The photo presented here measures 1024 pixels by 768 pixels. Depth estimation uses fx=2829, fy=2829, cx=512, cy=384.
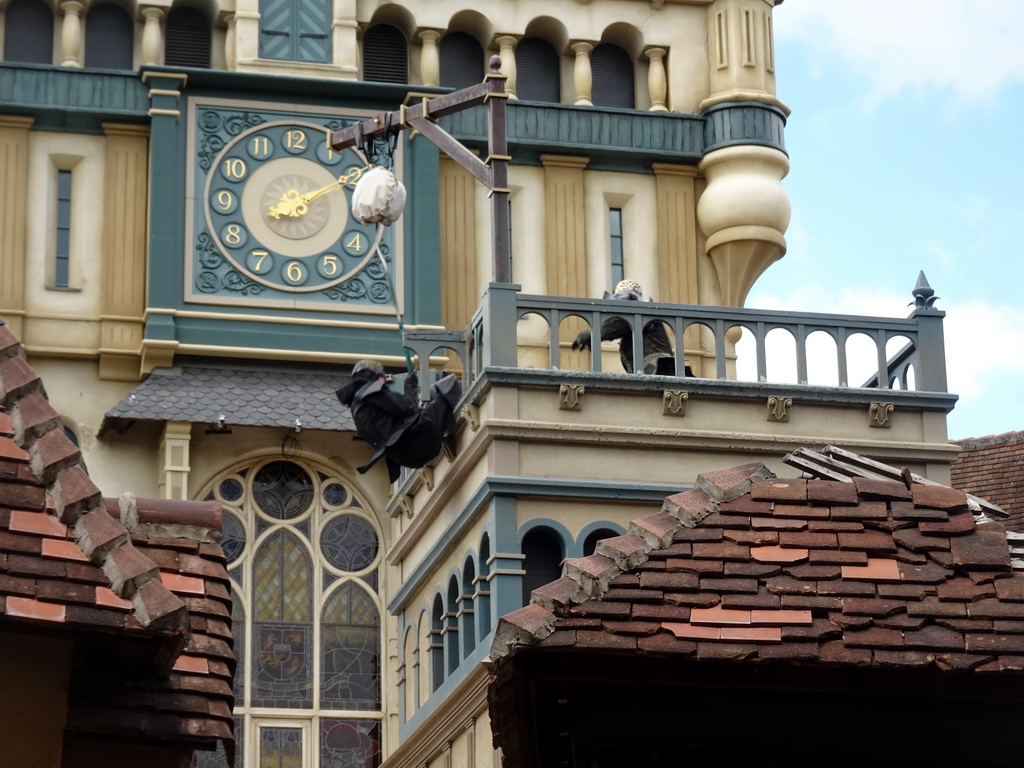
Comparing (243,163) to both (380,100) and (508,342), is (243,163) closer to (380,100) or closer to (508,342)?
(380,100)

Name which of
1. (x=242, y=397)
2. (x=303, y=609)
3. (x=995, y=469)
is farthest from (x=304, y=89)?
(x=995, y=469)

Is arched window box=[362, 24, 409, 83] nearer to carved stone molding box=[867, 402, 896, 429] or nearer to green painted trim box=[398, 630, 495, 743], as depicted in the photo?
green painted trim box=[398, 630, 495, 743]

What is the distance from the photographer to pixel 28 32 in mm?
38312

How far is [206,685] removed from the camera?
52.9 ft

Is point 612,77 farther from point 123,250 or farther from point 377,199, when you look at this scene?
point 377,199

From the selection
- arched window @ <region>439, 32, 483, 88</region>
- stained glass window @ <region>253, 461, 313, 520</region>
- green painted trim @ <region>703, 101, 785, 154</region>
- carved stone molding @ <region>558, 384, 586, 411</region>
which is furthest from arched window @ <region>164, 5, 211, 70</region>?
carved stone molding @ <region>558, 384, 586, 411</region>

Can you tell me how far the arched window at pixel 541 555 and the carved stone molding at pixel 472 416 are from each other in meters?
1.20

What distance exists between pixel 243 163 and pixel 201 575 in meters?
21.3

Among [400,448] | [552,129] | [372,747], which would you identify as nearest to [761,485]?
[400,448]

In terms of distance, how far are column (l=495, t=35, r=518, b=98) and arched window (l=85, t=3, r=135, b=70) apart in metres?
5.13

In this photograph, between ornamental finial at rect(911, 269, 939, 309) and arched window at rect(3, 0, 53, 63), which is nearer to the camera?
ornamental finial at rect(911, 269, 939, 309)

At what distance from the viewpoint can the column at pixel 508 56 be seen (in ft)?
129

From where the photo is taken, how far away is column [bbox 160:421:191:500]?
35562 millimetres

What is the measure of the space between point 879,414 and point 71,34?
15249 millimetres
